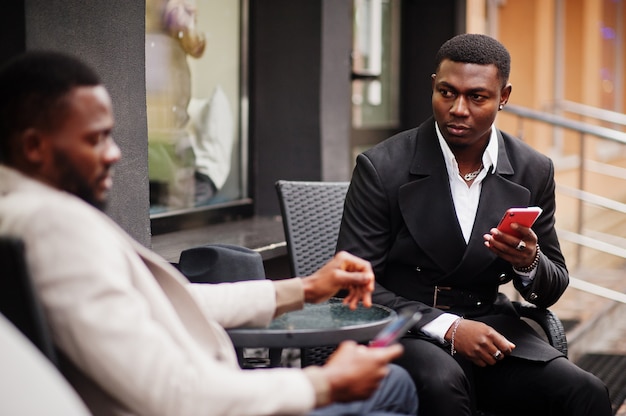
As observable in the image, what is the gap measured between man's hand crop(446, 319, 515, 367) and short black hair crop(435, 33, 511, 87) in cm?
99

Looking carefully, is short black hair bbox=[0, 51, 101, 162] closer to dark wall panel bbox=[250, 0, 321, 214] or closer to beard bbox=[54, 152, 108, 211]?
beard bbox=[54, 152, 108, 211]

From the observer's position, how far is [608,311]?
801cm

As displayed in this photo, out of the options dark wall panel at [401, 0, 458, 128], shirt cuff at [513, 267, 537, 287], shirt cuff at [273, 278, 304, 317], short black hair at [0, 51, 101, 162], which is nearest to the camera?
short black hair at [0, 51, 101, 162]

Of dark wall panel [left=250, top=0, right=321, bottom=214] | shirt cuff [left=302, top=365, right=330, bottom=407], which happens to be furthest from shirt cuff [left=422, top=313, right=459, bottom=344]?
dark wall panel [left=250, top=0, right=321, bottom=214]

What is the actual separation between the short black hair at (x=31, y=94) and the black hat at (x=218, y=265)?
4.24 ft

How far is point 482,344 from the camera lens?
12.3 ft

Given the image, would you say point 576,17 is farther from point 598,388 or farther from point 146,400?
point 146,400

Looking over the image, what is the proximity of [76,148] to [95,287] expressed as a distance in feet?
1.06

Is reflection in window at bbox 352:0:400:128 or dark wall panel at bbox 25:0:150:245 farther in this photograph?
reflection in window at bbox 352:0:400:128

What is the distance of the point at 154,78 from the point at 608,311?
159 inches

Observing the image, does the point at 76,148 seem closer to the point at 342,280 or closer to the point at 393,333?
the point at 393,333

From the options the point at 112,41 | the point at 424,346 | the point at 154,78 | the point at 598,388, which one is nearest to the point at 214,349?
the point at 424,346

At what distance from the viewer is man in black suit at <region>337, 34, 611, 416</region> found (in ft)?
12.6

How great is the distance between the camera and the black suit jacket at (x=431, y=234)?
4008 millimetres
